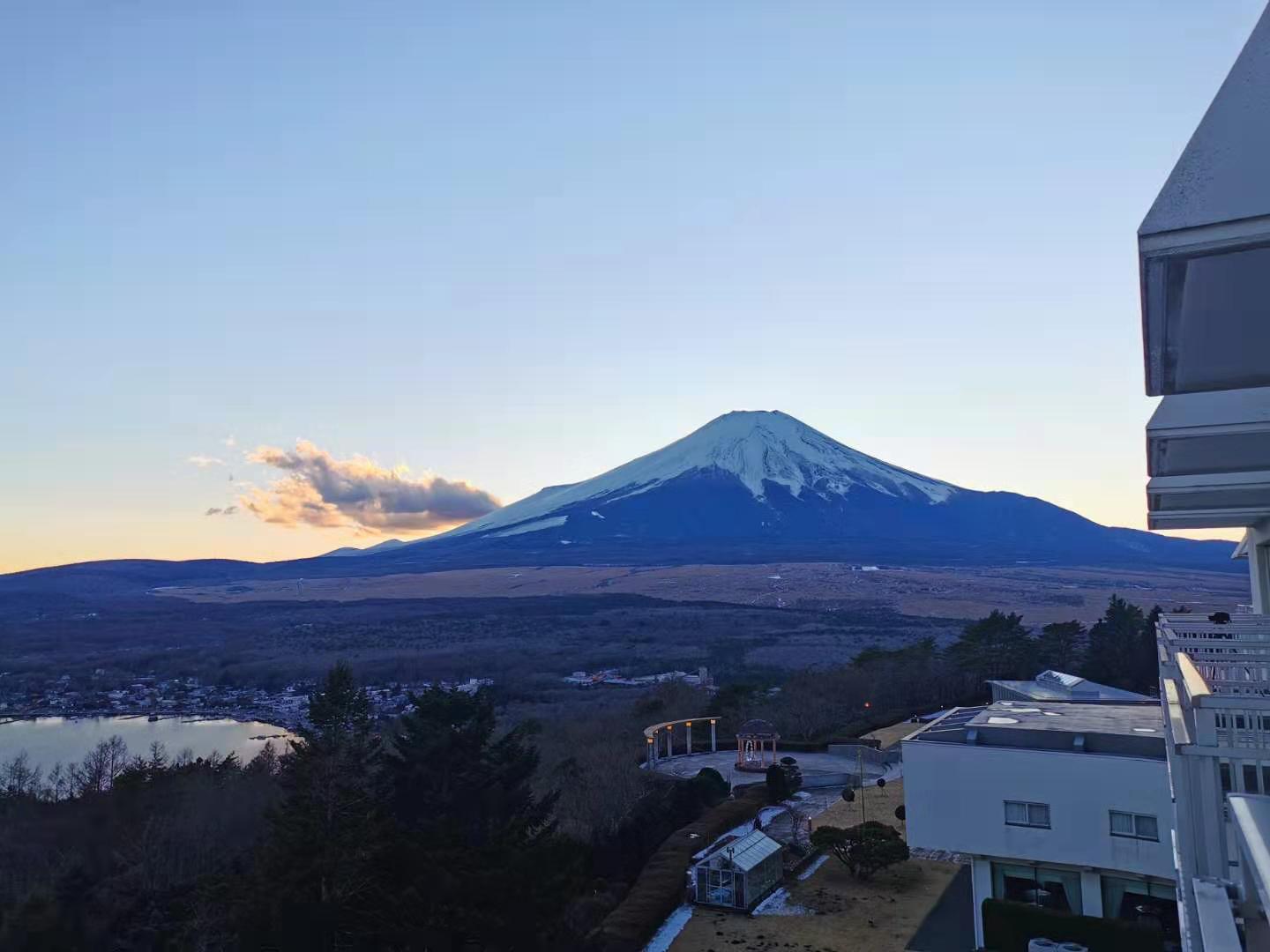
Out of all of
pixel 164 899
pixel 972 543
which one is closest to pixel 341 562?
pixel 972 543

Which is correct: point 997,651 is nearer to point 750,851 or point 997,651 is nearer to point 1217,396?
point 750,851

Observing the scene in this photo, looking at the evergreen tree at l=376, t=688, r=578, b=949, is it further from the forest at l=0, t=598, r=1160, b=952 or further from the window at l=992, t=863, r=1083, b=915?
the window at l=992, t=863, r=1083, b=915

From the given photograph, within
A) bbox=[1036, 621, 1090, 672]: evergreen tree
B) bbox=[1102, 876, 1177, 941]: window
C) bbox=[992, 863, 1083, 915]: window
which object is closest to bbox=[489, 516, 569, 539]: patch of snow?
bbox=[1036, 621, 1090, 672]: evergreen tree

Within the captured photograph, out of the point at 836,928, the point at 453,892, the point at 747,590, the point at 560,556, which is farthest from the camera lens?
the point at 560,556

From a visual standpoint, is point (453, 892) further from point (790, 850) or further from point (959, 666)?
point (959, 666)

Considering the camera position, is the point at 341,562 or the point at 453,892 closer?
the point at 453,892

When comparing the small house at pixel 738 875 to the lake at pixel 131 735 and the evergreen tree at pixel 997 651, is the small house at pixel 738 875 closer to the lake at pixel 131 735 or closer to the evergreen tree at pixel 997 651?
the evergreen tree at pixel 997 651

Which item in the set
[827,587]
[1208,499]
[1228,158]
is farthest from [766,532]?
[1228,158]
